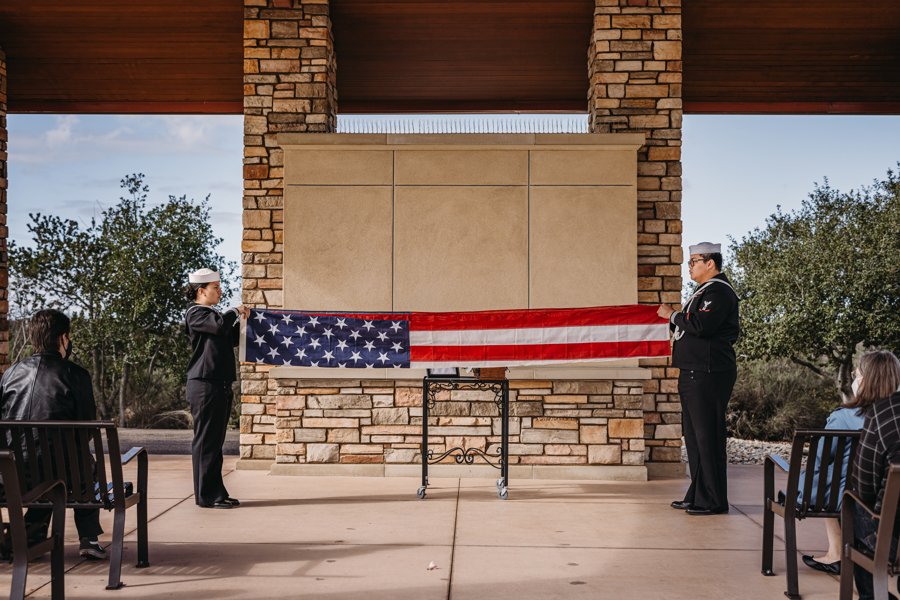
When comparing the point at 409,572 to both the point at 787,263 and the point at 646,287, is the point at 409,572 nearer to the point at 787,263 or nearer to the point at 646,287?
the point at 646,287

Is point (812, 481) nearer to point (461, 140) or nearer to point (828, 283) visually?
point (461, 140)

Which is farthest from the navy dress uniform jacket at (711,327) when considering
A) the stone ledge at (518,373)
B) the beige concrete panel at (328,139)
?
the beige concrete panel at (328,139)

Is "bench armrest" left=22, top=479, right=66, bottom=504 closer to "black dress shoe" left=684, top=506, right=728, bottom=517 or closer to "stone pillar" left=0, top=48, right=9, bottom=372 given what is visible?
"black dress shoe" left=684, top=506, right=728, bottom=517

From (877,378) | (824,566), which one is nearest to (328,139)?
(824,566)

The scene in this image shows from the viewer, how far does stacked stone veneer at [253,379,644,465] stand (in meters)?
8.94

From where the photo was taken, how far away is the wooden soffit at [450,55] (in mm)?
9922

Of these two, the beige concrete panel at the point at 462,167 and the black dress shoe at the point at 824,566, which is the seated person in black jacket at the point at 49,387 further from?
the beige concrete panel at the point at 462,167

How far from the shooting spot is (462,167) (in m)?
9.05

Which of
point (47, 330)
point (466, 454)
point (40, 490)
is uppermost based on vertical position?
point (47, 330)

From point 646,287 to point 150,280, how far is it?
38.2 feet

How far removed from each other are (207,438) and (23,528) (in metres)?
3.17

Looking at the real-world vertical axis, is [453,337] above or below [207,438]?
above

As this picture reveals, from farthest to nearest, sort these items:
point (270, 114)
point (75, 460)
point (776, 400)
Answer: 1. point (776, 400)
2. point (270, 114)
3. point (75, 460)

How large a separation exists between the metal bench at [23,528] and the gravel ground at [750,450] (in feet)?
35.5
